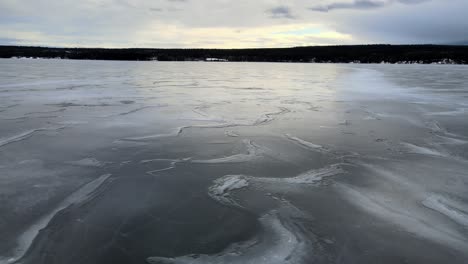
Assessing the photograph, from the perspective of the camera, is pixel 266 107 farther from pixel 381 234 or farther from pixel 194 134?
pixel 381 234

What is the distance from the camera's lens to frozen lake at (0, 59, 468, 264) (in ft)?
Answer: 9.01

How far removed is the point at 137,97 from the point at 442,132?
8408 millimetres

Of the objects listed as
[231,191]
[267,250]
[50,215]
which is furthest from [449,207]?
[50,215]

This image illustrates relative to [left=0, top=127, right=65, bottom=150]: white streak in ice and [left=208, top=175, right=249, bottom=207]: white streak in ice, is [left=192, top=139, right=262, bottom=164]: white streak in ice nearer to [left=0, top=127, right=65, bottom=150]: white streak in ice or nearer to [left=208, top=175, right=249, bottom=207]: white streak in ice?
[left=208, top=175, right=249, bottom=207]: white streak in ice

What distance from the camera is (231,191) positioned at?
12.6ft

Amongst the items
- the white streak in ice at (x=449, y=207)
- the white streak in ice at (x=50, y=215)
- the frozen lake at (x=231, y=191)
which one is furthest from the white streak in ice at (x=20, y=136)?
the white streak in ice at (x=449, y=207)


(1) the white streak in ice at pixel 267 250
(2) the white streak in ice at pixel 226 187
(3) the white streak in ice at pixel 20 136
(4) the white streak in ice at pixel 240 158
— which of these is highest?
(3) the white streak in ice at pixel 20 136

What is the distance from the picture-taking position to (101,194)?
12.2ft

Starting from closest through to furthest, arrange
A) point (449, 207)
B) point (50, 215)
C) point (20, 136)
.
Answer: point (50, 215) → point (449, 207) → point (20, 136)

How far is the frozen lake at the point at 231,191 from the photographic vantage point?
275 centimetres

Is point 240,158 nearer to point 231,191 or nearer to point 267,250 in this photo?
point 231,191

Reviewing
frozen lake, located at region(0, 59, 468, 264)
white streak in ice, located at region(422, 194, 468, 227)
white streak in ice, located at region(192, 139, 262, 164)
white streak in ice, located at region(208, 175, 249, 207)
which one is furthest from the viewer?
white streak in ice, located at region(192, 139, 262, 164)

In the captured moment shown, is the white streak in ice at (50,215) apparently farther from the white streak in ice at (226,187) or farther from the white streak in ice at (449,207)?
the white streak in ice at (449,207)

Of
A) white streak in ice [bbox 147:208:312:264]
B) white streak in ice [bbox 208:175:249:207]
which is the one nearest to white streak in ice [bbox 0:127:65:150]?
white streak in ice [bbox 208:175:249:207]
